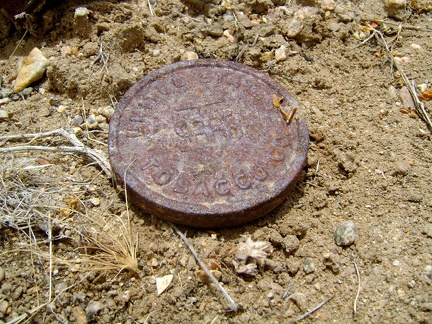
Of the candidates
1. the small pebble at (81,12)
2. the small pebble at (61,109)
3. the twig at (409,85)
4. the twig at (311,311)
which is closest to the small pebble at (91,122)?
the small pebble at (61,109)

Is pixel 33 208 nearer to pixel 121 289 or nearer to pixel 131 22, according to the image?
pixel 121 289

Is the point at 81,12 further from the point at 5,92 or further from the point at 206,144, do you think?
the point at 206,144

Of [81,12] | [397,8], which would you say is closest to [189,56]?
[81,12]

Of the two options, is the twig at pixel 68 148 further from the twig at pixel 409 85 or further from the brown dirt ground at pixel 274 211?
the twig at pixel 409 85

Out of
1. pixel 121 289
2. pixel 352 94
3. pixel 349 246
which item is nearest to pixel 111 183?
pixel 121 289

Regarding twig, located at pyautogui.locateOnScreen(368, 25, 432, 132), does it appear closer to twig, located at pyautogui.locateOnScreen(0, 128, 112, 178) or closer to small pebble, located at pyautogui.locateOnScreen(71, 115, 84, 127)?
twig, located at pyautogui.locateOnScreen(0, 128, 112, 178)

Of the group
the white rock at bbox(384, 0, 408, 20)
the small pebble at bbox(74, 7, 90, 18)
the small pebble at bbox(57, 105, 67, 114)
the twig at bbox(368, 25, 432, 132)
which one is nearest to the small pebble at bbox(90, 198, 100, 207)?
the small pebble at bbox(57, 105, 67, 114)
